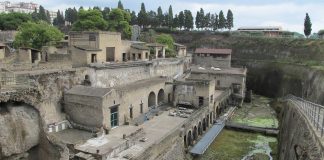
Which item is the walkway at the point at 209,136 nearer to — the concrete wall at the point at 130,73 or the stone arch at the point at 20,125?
the concrete wall at the point at 130,73

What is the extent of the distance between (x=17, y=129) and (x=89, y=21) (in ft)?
110

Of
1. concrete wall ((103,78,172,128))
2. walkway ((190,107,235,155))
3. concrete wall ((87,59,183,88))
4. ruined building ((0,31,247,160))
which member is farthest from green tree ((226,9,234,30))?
concrete wall ((103,78,172,128))

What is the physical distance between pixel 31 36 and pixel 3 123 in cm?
2544

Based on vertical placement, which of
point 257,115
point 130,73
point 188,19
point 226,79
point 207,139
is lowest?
point 207,139

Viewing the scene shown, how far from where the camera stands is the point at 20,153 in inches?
559

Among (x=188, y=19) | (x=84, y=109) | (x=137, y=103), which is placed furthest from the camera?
(x=188, y=19)

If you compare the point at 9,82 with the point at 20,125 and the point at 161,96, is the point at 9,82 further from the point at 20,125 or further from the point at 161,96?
the point at 161,96

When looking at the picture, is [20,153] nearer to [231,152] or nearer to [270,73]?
[231,152]

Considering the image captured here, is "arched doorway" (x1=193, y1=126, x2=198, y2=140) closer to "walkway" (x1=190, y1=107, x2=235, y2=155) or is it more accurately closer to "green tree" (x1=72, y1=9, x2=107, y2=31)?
"walkway" (x1=190, y1=107, x2=235, y2=155)

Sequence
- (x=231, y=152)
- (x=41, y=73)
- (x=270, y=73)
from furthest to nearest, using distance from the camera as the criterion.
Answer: (x=270, y=73) → (x=231, y=152) → (x=41, y=73)

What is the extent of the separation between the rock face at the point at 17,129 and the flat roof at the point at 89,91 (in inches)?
263

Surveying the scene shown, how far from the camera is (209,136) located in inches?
1092

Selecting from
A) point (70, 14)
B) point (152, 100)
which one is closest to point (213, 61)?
point (152, 100)

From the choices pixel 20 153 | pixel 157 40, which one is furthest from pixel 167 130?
pixel 157 40
